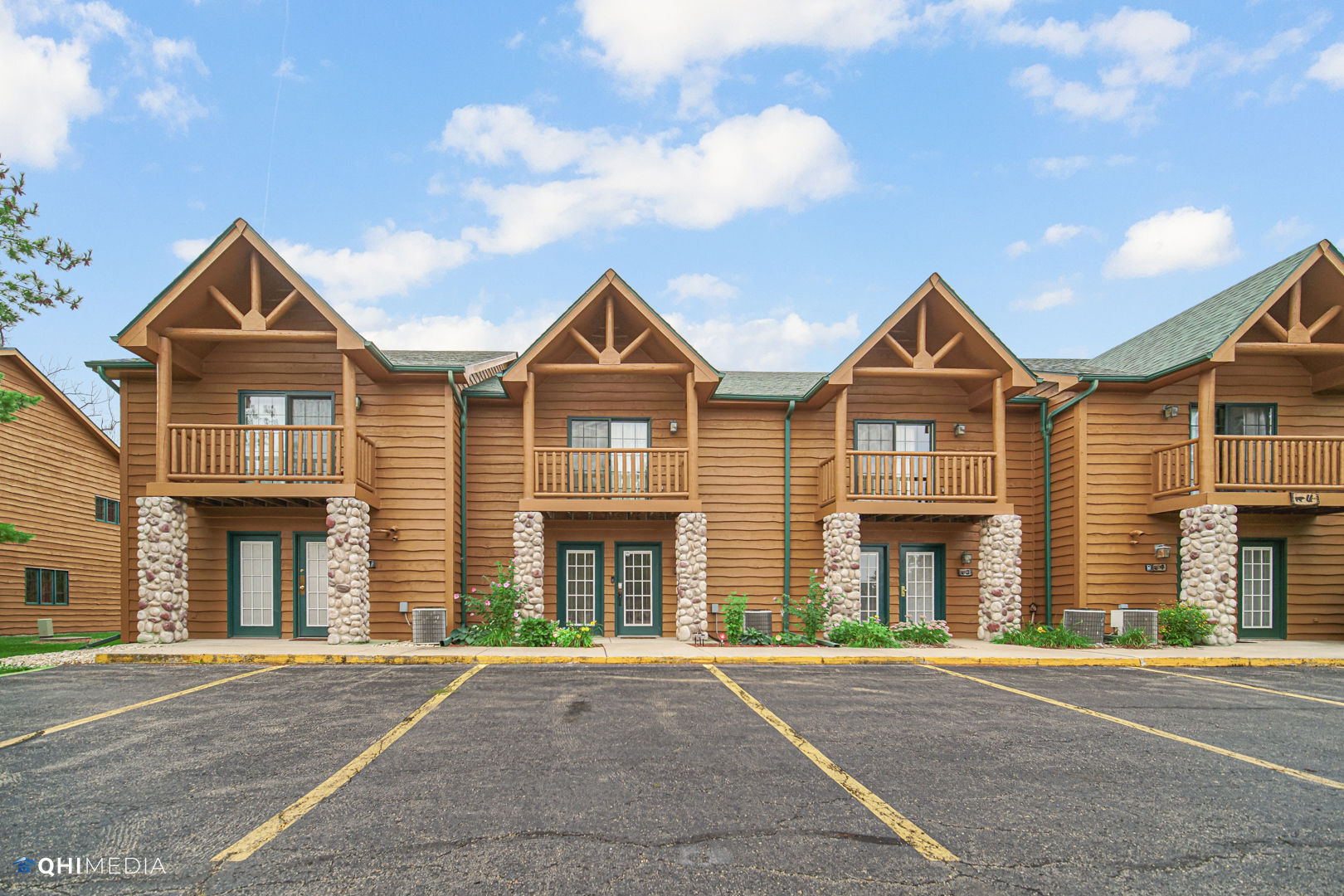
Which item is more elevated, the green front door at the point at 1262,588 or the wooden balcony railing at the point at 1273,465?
the wooden balcony railing at the point at 1273,465

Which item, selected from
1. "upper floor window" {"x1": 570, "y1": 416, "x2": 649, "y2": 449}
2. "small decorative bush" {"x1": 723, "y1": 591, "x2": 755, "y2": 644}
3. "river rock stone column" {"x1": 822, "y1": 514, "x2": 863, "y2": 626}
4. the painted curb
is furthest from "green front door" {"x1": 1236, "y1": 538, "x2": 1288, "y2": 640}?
"upper floor window" {"x1": 570, "y1": 416, "x2": 649, "y2": 449}

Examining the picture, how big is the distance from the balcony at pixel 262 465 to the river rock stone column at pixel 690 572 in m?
6.28

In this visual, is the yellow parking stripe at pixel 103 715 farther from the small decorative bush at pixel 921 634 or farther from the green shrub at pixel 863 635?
the small decorative bush at pixel 921 634

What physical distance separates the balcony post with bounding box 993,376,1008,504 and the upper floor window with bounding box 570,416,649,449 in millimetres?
7511

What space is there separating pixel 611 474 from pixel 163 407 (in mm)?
8512

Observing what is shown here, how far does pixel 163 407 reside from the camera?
1289 centimetres

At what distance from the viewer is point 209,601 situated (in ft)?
45.6

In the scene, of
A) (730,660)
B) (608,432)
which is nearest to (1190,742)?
(730,660)

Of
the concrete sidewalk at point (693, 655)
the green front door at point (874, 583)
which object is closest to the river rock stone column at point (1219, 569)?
the concrete sidewalk at point (693, 655)

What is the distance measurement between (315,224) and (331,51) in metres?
10.9

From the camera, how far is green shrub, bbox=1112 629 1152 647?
12922mm

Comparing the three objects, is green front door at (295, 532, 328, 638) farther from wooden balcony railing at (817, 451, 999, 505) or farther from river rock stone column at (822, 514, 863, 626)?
wooden balcony railing at (817, 451, 999, 505)

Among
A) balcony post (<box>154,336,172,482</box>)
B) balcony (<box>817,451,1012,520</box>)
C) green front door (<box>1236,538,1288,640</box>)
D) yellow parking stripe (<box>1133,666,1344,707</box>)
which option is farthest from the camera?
green front door (<box>1236,538,1288,640</box>)

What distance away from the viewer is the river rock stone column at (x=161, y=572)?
40.9 ft
